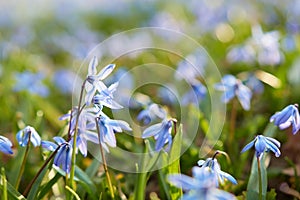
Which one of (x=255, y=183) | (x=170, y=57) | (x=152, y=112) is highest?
(x=170, y=57)

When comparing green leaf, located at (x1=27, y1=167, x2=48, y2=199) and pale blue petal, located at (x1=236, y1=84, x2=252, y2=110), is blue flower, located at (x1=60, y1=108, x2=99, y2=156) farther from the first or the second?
pale blue petal, located at (x1=236, y1=84, x2=252, y2=110)

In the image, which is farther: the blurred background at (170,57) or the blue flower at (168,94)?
the blue flower at (168,94)

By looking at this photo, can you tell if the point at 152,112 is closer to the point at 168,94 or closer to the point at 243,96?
the point at 243,96

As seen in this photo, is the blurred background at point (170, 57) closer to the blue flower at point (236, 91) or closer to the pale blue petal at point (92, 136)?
the blue flower at point (236, 91)

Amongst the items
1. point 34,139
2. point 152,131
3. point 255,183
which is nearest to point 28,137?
point 34,139

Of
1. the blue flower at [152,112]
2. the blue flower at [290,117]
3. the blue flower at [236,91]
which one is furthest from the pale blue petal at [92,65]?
the blue flower at [236,91]

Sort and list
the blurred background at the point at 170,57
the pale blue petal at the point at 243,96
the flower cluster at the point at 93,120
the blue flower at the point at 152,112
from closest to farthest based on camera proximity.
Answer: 1. the flower cluster at the point at 93,120
2. the blue flower at the point at 152,112
3. the pale blue petal at the point at 243,96
4. the blurred background at the point at 170,57

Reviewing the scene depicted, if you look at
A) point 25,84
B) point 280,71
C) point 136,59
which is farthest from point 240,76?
point 25,84

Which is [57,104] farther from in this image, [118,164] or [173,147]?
[173,147]
